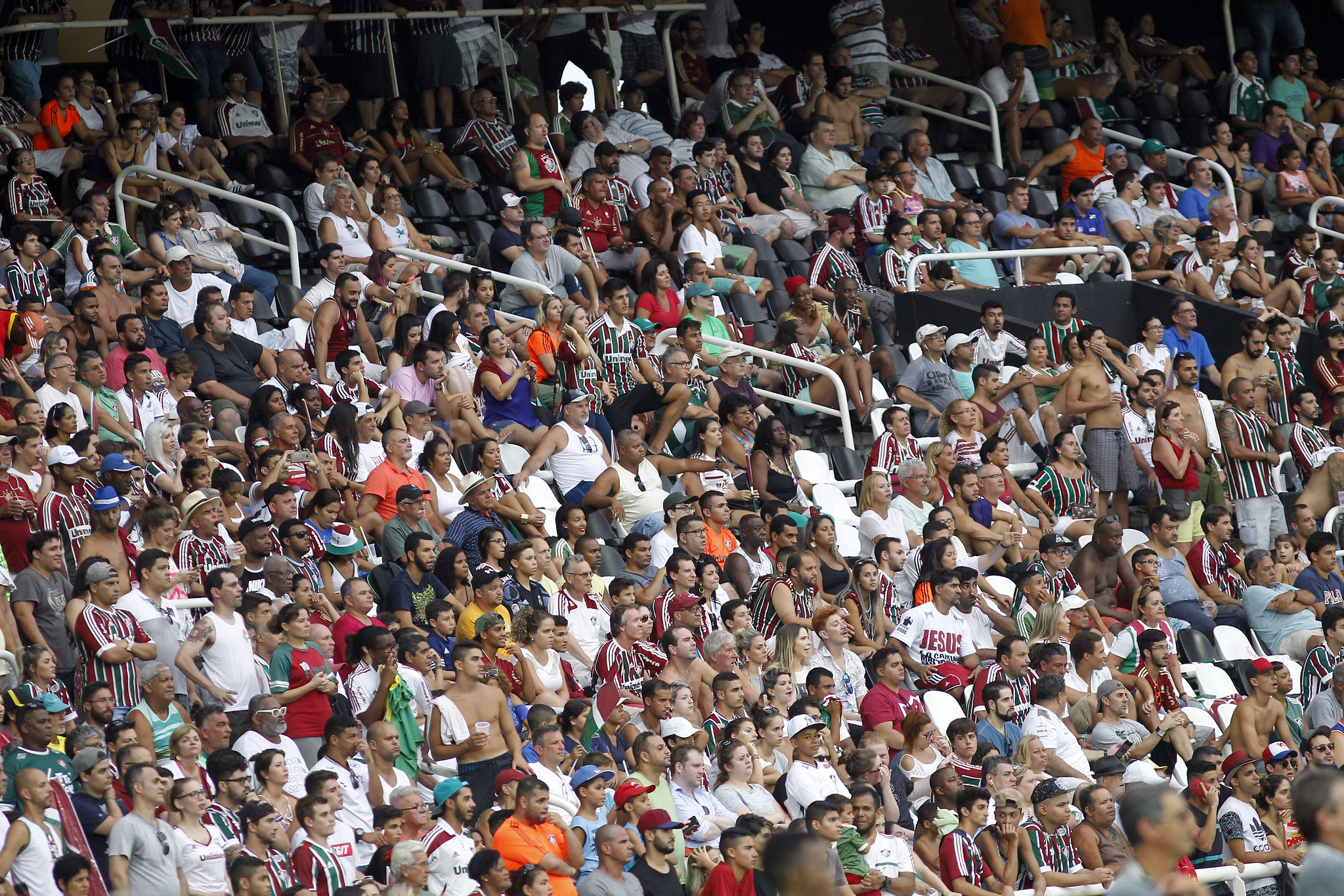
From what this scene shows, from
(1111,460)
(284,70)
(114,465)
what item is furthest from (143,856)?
(284,70)

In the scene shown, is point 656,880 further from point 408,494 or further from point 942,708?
point 408,494

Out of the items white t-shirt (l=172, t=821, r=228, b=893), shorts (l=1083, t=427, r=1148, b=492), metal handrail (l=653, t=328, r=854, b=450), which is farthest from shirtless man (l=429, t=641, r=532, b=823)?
shorts (l=1083, t=427, r=1148, b=492)

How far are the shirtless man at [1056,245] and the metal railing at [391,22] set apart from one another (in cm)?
307

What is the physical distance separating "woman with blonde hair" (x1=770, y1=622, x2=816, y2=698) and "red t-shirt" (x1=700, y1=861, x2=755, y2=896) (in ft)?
6.14

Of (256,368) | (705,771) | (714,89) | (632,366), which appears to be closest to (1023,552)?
(632,366)

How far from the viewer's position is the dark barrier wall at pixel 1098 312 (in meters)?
13.8

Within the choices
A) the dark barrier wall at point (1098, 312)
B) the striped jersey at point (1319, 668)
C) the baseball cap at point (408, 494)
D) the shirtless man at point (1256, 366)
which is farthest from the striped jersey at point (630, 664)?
the shirtless man at point (1256, 366)

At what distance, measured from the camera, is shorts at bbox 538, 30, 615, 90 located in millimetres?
15594

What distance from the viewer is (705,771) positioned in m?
9.02

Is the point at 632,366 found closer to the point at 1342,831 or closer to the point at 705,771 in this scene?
the point at 705,771

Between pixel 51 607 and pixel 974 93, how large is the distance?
10.3 metres

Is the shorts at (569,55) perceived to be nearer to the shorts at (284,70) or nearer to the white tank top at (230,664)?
the shorts at (284,70)

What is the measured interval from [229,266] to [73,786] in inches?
208

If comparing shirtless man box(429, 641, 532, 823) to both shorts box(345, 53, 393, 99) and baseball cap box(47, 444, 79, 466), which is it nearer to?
baseball cap box(47, 444, 79, 466)
